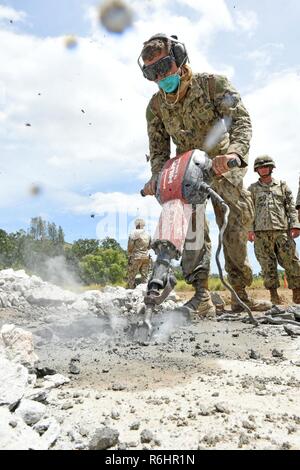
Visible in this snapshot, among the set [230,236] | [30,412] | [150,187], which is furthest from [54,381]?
[230,236]

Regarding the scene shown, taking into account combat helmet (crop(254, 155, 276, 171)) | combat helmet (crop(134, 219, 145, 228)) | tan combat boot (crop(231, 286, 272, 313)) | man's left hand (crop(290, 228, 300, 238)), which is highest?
combat helmet (crop(254, 155, 276, 171))

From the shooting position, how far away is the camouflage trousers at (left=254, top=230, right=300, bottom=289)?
21.5ft

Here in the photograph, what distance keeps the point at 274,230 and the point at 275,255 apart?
440mm

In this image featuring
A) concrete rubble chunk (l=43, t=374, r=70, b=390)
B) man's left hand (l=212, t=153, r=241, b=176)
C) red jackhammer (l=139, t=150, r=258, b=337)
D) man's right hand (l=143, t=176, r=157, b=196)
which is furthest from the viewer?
man's right hand (l=143, t=176, r=157, b=196)

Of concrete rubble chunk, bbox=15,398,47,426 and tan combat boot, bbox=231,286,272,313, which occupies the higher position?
tan combat boot, bbox=231,286,272,313

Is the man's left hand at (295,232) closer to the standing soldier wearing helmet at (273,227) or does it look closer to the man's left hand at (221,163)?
the standing soldier wearing helmet at (273,227)

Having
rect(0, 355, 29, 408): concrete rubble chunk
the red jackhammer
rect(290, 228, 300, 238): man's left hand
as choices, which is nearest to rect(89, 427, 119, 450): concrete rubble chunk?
rect(0, 355, 29, 408): concrete rubble chunk

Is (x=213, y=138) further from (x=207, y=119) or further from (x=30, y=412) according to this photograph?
(x=30, y=412)

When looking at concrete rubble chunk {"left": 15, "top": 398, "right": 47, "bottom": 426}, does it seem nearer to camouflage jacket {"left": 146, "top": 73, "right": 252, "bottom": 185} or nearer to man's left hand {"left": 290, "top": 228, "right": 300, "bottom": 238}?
camouflage jacket {"left": 146, "top": 73, "right": 252, "bottom": 185}

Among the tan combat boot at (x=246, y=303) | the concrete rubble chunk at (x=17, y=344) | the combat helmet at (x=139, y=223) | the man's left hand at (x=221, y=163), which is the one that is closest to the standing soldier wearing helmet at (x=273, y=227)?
the tan combat boot at (x=246, y=303)

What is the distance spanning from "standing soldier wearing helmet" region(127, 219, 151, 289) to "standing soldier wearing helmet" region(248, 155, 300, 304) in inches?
149

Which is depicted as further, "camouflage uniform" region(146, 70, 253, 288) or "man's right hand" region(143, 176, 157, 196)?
"camouflage uniform" region(146, 70, 253, 288)

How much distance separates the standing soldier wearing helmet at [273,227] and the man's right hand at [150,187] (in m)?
3.55

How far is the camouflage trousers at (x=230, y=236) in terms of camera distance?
414 centimetres
